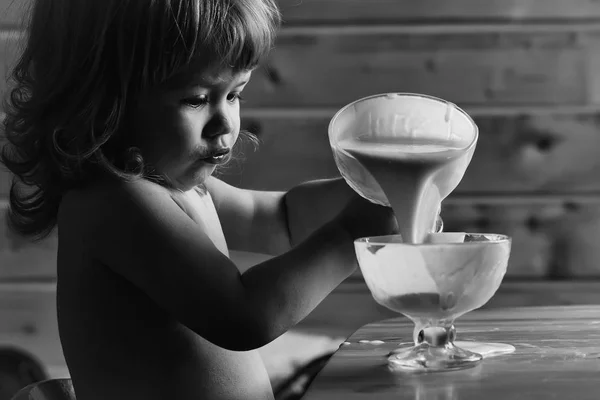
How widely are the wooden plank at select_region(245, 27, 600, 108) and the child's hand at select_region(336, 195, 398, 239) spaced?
92cm

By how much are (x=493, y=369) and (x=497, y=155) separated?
3.74ft

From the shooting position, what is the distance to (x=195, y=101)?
86 centimetres

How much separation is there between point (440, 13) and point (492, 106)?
0.22m

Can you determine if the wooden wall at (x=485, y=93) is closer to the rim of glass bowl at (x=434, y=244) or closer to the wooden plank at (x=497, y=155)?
the wooden plank at (x=497, y=155)

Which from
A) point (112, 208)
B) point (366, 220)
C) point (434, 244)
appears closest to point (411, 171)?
point (366, 220)

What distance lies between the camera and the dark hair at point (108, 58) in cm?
85

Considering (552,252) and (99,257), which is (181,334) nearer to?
(99,257)

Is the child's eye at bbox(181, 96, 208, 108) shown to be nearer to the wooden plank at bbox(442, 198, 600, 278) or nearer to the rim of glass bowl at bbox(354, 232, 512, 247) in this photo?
the rim of glass bowl at bbox(354, 232, 512, 247)

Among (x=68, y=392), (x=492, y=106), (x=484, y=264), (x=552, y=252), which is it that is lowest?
(x=552, y=252)

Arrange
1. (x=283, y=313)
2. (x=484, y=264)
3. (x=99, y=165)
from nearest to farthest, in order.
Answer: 1. (x=484, y=264)
2. (x=283, y=313)
3. (x=99, y=165)

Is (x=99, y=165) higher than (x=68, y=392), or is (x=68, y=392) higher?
(x=99, y=165)

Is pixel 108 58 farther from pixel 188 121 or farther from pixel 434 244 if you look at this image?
pixel 434 244

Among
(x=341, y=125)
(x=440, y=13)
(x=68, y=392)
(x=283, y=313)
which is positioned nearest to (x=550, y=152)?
(x=440, y=13)

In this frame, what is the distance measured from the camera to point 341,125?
0.82 meters
